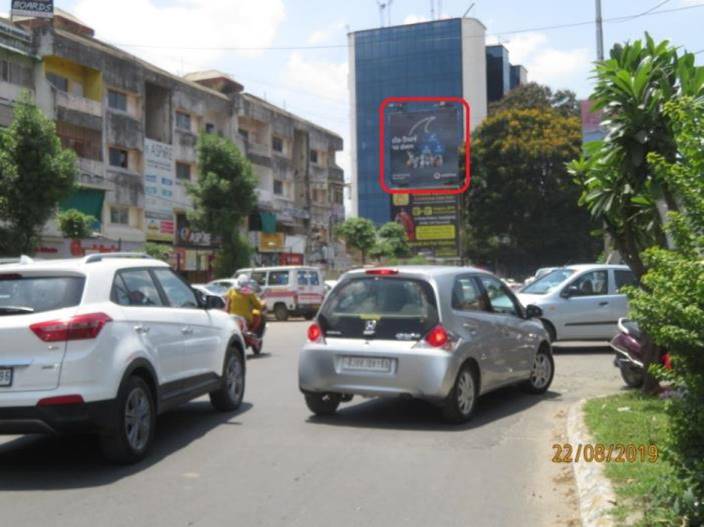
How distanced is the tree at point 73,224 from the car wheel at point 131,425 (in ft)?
82.6

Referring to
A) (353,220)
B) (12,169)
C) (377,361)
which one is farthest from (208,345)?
(353,220)

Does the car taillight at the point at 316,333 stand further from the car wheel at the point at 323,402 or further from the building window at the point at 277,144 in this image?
the building window at the point at 277,144

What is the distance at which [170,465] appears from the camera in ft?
22.6

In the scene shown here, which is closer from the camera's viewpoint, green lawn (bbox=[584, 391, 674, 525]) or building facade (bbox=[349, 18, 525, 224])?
green lawn (bbox=[584, 391, 674, 525])

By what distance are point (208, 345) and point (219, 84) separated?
42.1 metres

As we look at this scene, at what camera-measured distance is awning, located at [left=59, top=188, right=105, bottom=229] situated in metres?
34.7

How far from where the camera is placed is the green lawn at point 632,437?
4.80 meters

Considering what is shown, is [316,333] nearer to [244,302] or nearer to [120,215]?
[244,302]

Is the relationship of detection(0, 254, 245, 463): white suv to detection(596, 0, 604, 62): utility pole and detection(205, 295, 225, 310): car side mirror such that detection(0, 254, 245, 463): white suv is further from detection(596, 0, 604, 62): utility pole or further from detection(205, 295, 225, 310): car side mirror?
detection(596, 0, 604, 62): utility pole

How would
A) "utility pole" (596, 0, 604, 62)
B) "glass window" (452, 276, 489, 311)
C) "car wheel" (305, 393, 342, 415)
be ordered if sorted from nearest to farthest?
"glass window" (452, 276, 489, 311)
"car wheel" (305, 393, 342, 415)
"utility pole" (596, 0, 604, 62)

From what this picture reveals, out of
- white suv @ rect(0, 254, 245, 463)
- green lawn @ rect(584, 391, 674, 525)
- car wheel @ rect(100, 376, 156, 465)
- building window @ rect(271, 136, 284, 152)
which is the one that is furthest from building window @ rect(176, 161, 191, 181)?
car wheel @ rect(100, 376, 156, 465)

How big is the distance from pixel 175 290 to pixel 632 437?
4.62 meters

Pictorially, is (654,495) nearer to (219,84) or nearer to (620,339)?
(620,339)
